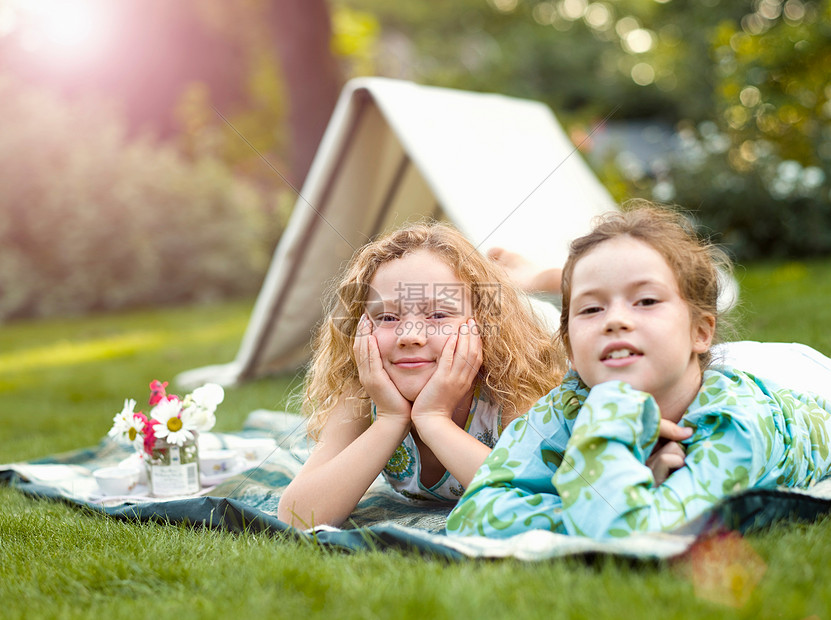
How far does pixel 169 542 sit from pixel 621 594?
114 centimetres

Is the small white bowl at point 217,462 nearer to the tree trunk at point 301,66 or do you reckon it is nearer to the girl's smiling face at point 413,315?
the girl's smiling face at point 413,315

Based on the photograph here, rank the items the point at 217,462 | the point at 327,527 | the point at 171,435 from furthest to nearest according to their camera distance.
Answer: the point at 217,462
the point at 171,435
the point at 327,527

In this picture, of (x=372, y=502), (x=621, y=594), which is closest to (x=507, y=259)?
(x=372, y=502)

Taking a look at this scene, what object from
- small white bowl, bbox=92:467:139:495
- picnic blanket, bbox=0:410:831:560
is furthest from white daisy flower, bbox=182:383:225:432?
small white bowl, bbox=92:467:139:495

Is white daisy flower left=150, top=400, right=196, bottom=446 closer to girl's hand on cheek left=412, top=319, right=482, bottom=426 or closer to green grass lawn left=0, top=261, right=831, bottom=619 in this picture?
green grass lawn left=0, top=261, right=831, bottom=619

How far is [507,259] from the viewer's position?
3.58 metres

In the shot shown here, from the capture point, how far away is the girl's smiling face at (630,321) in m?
1.72

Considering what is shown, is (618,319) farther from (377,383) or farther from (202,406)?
(202,406)

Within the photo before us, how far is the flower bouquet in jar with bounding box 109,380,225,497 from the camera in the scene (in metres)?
2.56

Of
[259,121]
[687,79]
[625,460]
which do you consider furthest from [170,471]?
[687,79]

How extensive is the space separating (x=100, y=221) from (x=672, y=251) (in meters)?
10.7

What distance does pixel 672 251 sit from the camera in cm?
182

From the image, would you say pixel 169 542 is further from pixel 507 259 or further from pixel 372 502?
pixel 507 259

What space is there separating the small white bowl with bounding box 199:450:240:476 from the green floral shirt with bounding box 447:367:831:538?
1.31m
